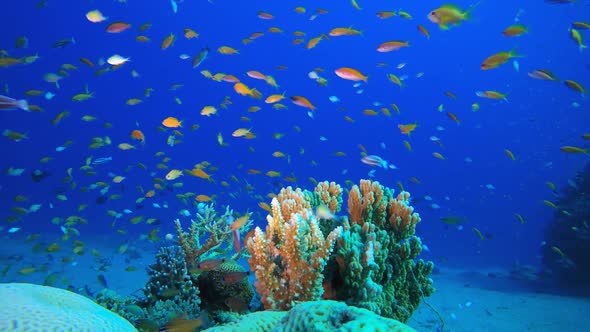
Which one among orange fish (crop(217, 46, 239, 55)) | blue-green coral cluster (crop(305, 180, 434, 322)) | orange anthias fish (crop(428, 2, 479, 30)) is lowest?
blue-green coral cluster (crop(305, 180, 434, 322))

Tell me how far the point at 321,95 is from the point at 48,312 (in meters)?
98.6

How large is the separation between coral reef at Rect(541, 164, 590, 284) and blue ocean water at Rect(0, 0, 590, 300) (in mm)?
33347

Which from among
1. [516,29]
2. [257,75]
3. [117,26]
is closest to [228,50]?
[257,75]

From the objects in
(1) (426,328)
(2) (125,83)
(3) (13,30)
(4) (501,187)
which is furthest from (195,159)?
(1) (426,328)

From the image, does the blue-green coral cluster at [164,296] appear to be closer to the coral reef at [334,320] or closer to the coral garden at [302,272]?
the coral garden at [302,272]

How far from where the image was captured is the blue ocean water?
68.2 metres

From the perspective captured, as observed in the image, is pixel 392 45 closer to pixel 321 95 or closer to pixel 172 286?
pixel 172 286

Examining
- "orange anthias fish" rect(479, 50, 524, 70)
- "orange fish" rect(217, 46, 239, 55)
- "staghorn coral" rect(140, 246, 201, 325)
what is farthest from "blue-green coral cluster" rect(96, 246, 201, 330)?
"orange anthias fish" rect(479, 50, 524, 70)

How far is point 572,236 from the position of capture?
15.7 metres

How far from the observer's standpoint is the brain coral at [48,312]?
239 centimetres

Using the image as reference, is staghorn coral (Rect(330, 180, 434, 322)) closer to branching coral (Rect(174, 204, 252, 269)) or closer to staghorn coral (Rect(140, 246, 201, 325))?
staghorn coral (Rect(140, 246, 201, 325))

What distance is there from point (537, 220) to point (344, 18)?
5936cm

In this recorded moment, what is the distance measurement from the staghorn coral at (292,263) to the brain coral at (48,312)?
4.76 feet

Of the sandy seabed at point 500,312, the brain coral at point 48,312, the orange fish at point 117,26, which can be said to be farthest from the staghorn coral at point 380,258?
the orange fish at point 117,26
